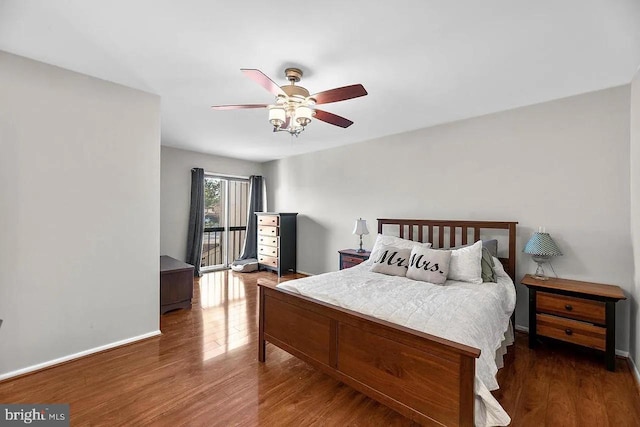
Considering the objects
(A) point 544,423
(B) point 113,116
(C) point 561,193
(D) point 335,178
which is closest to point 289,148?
(D) point 335,178

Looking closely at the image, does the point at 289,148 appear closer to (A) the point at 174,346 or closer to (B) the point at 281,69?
(B) the point at 281,69

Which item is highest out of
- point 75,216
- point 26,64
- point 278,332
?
point 26,64

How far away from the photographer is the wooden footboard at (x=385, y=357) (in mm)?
1447

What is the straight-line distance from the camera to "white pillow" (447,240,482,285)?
2684 millimetres

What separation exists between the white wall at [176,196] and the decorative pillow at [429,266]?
172 inches

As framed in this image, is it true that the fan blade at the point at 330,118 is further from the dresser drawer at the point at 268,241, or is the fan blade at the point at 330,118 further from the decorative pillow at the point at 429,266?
the dresser drawer at the point at 268,241

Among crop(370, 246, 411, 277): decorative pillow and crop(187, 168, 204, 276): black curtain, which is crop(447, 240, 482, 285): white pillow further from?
crop(187, 168, 204, 276): black curtain

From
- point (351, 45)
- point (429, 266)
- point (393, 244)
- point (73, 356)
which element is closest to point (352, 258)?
point (393, 244)

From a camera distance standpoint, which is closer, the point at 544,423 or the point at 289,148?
the point at 544,423

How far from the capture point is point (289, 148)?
5160mm

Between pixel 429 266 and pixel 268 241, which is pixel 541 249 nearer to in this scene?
pixel 429 266

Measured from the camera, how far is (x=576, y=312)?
2439mm

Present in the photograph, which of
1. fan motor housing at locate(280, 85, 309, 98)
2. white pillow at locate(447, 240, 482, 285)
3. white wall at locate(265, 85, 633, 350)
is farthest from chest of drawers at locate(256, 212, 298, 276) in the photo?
fan motor housing at locate(280, 85, 309, 98)

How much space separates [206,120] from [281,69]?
177 centimetres
